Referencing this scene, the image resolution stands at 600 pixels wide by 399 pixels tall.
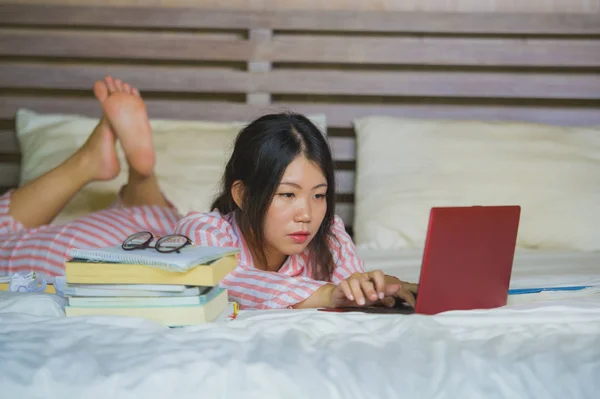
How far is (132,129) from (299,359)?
1.29 metres

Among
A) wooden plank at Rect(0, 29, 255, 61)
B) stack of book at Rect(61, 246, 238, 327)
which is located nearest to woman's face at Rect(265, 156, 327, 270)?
stack of book at Rect(61, 246, 238, 327)

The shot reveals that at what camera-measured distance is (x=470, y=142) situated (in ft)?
7.49

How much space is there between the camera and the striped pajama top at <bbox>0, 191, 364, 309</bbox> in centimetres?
126

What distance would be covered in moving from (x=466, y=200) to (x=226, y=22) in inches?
42.1

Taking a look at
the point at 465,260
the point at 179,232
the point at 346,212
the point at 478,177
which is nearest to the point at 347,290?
the point at 465,260

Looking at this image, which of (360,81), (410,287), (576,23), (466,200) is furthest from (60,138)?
(576,23)

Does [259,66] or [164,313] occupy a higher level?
[259,66]

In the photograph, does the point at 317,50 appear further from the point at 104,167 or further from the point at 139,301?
the point at 139,301

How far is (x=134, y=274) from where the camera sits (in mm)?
976

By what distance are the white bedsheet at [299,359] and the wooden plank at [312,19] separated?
177cm

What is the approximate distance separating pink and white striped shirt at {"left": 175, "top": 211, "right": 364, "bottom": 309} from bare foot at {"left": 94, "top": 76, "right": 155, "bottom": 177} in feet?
1.88

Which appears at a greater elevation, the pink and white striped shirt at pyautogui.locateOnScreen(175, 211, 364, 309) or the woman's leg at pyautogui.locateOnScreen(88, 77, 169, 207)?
the woman's leg at pyautogui.locateOnScreen(88, 77, 169, 207)

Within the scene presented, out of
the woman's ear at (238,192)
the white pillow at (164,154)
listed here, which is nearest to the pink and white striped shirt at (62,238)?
the white pillow at (164,154)

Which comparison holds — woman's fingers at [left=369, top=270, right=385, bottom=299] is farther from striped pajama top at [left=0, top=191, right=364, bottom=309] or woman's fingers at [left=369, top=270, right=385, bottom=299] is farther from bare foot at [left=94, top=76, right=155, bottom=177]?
bare foot at [left=94, top=76, right=155, bottom=177]
